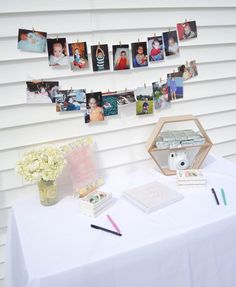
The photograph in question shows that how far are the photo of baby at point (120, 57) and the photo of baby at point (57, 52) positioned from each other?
0.26m

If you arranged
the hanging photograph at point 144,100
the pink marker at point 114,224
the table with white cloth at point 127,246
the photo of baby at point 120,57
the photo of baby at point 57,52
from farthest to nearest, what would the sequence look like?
the hanging photograph at point 144,100 < the photo of baby at point 120,57 < the photo of baby at point 57,52 < the pink marker at point 114,224 < the table with white cloth at point 127,246

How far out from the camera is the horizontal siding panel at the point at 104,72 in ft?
4.40

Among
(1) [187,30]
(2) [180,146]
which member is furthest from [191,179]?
(1) [187,30]

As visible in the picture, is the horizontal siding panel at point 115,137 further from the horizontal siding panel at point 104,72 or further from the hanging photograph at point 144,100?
the horizontal siding panel at point 104,72

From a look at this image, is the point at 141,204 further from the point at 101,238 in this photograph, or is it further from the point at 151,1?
the point at 151,1

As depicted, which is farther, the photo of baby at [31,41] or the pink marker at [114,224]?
the photo of baby at [31,41]

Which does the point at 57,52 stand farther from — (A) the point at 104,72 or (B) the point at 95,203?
(B) the point at 95,203

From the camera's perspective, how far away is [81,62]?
143 cm

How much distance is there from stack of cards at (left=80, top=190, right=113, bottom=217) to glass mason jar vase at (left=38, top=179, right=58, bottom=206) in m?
0.17

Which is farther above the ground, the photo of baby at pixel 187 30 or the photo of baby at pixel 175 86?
the photo of baby at pixel 187 30

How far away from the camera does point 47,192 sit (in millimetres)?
1332

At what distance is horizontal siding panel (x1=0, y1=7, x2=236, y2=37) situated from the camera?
51.3 inches

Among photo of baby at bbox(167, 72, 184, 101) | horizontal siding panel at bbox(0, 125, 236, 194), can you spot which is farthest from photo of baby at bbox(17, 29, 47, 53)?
photo of baby at bbox(167, 72, 184, 101)

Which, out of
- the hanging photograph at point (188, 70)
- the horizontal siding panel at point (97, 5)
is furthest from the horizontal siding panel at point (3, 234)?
the hanging photograph at point (188, 70)
